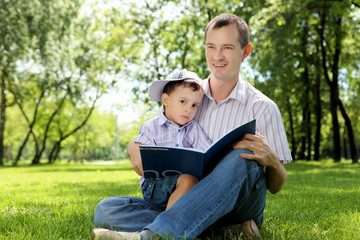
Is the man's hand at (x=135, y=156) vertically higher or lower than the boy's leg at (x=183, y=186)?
higher

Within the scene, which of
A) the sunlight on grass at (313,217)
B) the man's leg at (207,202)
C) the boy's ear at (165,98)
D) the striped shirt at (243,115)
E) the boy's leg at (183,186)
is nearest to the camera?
the man's leg at (207,202)

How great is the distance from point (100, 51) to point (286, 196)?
22184 mm

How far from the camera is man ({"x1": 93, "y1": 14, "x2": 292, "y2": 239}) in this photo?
2.24m

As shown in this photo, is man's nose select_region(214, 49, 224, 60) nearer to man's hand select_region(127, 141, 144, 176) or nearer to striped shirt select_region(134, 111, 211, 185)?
striped shirt select_region(134, 111, 211, 185)

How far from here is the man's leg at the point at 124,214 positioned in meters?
2.80

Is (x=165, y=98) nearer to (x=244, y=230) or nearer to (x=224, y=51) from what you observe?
(x=224, y=51)

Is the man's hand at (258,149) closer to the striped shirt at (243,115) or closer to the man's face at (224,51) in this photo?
the striped shirt at (243,115)

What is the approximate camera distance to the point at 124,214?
2.85 metres

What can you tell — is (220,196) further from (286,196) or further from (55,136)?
(55,136)

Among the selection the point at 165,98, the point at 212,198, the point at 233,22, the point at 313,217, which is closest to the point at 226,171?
the point at 212,198

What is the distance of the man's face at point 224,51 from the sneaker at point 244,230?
1253mm

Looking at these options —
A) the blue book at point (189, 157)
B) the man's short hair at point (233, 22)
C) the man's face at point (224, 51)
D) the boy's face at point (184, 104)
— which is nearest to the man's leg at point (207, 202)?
the blue book at point (189, 157)

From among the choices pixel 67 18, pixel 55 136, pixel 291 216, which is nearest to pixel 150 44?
pixel 67 18

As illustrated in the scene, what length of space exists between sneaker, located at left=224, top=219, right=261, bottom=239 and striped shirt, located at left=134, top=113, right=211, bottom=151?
0.71 metres
